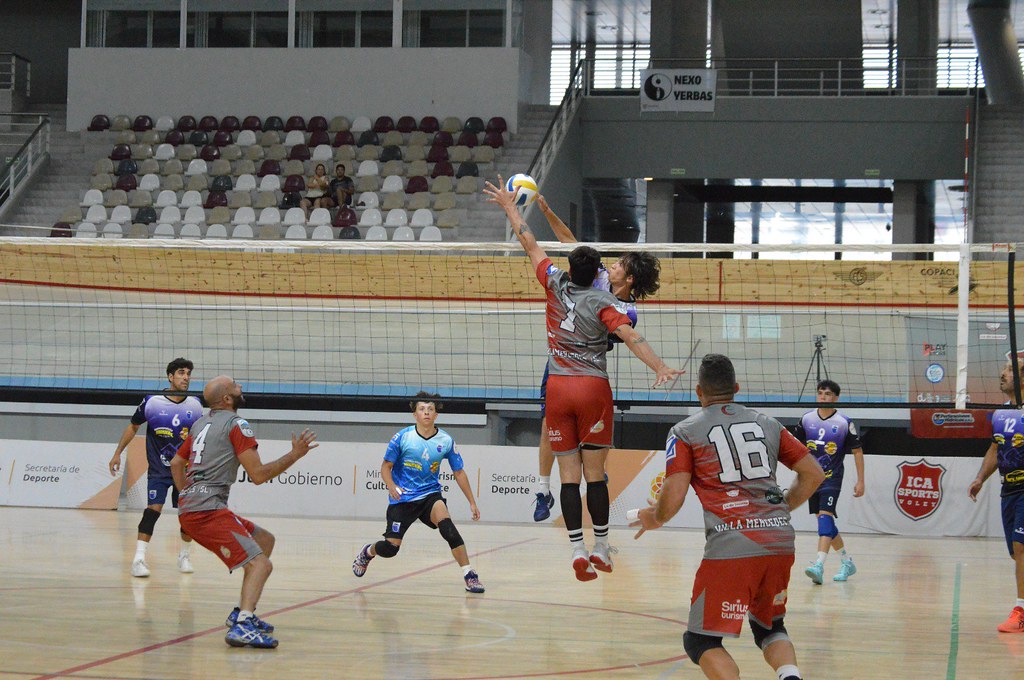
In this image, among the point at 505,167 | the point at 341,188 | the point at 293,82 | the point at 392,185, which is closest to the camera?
the point at 341,188

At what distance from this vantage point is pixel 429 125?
71.8 ft

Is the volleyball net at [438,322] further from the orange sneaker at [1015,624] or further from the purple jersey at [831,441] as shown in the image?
the orange sneaker at [1015,624]

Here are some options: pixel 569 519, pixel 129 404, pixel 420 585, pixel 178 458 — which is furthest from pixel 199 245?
pixel 129 404

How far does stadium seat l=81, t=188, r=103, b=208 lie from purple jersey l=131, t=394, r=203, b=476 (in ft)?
35.8

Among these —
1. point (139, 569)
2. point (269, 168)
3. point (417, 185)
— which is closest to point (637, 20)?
point (417, 185)

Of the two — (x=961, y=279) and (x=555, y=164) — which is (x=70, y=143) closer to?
(x=555, y=164)

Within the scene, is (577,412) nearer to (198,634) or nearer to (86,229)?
(198,634)

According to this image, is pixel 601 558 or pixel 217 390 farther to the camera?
pixel 217 390

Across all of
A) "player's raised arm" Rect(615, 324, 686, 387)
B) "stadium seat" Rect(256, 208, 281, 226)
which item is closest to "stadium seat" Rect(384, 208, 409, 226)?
"stadium seat" Rect(256, 208, 281, 226)

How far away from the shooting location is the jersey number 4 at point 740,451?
4.98 m

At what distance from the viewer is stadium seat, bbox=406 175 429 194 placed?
2034cm

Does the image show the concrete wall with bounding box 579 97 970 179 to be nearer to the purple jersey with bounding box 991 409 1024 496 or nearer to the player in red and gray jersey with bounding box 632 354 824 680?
the purple jersey with bounding box 991 409 1024 496

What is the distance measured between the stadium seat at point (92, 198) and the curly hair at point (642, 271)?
15.8m

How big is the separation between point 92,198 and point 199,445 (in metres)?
14.6
